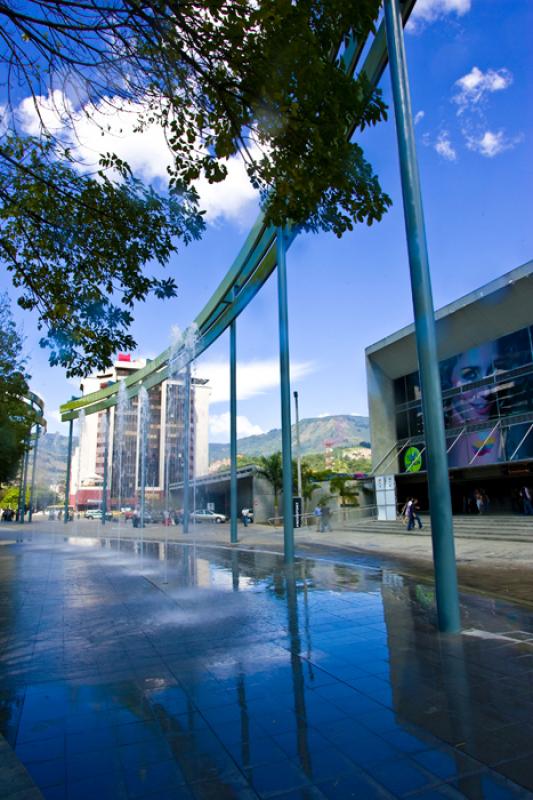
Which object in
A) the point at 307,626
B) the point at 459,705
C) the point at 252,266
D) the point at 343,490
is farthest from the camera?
the point at 343,490

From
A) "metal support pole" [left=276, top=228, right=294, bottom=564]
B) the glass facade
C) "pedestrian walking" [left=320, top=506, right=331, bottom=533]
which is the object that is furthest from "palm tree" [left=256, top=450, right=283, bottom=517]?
"metal support pole" [left=276, top=228, right=294, bottom=564]

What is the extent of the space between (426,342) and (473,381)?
22.2m

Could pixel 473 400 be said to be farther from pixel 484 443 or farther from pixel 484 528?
pixel 484 528

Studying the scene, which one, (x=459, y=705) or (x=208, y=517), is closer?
(x=459, y=705)

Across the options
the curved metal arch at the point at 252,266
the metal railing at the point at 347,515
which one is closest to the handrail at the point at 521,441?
the metal railing at the point at 347,515

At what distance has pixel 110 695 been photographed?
3930 millimetres

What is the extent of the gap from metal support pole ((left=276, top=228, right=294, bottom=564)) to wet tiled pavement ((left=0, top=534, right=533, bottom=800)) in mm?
4000

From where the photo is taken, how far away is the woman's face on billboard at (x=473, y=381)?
25656 mm

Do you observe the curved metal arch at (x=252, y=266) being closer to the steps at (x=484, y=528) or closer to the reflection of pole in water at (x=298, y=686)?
the reflection of pole in water at (x=298, y=686)

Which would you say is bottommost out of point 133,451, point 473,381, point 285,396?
point 285,396

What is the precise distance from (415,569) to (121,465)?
251 ft

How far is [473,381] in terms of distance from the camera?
Result: 26531 millimetres

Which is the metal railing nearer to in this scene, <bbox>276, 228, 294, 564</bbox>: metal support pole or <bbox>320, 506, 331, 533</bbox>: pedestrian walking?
<bbox>320, 506, 331, 533</bbox>: pedestrian walking

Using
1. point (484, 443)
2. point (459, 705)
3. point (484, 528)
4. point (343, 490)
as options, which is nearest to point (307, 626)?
point (459, 705)
